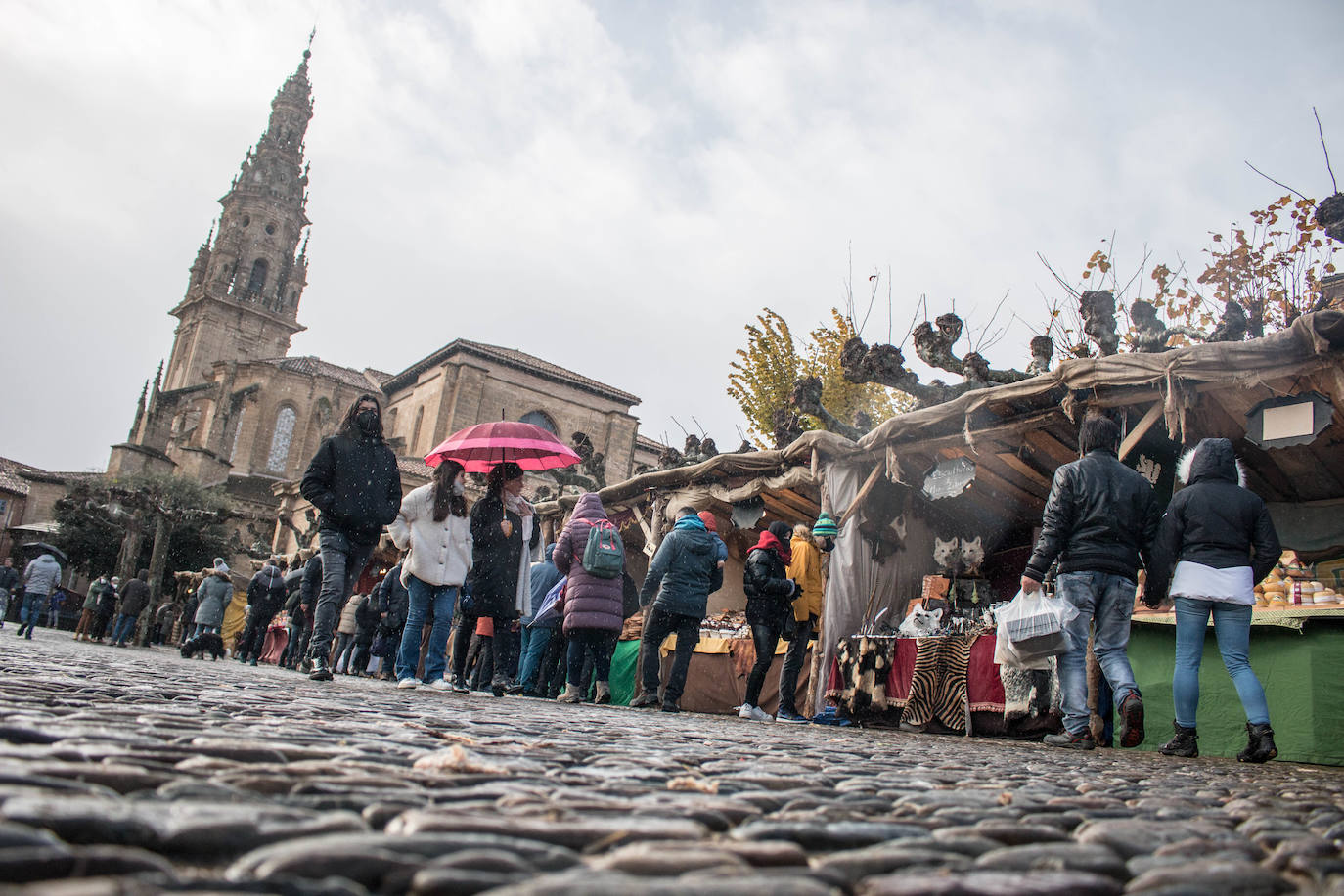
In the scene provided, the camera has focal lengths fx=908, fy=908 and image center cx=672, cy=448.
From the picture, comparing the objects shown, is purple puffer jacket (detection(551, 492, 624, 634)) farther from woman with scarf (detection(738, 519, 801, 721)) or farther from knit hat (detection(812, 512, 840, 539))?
knit hat (detection(812, 512, 840, 539))

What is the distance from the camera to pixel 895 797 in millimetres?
2236

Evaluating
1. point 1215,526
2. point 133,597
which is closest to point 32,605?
point 133,597

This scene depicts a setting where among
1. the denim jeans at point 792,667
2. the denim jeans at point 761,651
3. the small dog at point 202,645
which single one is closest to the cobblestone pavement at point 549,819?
the denim jeans at point 761,651

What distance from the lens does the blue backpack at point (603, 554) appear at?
7441mm

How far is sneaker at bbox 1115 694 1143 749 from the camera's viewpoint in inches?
197

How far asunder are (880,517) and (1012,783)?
23.4 ft

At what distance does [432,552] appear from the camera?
677cm

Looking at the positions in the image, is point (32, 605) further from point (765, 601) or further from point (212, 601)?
point (765, 601)

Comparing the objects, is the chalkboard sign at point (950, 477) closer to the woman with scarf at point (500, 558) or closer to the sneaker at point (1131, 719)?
the sneaker at point (1131, 719)

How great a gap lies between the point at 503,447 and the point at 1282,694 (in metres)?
6.74

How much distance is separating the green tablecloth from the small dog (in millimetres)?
13716

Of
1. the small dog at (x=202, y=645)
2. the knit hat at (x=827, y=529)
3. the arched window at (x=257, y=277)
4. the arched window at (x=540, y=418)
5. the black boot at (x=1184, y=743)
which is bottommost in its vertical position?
the small dog at (x=202, y=645)

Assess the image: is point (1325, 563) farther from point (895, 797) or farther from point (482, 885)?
point (482, 885)

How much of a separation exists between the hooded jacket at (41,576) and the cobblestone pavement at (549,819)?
20490mm
